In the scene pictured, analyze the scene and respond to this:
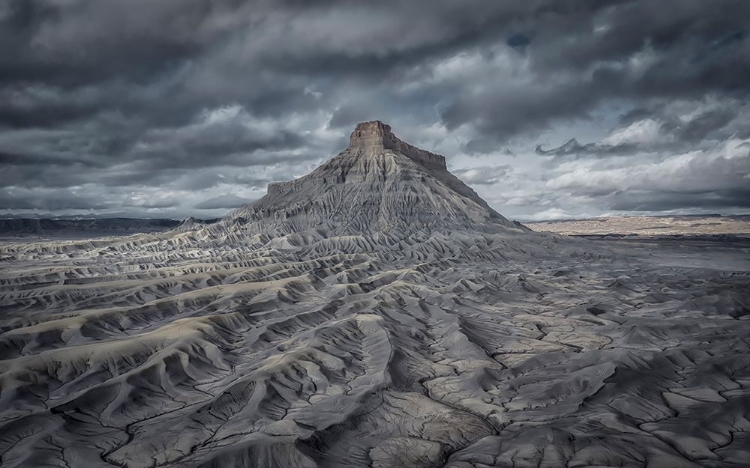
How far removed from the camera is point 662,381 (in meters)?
41.1

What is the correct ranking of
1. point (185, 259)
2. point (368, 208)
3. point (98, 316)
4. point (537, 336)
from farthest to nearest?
point (368, 208)
point (185, 259)
point (98, 316)
point (537, 336)

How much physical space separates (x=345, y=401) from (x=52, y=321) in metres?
50.7

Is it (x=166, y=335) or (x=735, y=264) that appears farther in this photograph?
(x=735, y=264)

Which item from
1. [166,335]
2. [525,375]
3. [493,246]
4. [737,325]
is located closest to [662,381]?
[525,375]

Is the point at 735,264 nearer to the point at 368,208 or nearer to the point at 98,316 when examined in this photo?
the point at 368,208

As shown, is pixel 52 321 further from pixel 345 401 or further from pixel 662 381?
pixel 662 381

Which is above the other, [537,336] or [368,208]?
[368,208]

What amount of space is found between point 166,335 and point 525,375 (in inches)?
1680

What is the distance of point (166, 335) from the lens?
5631 cm

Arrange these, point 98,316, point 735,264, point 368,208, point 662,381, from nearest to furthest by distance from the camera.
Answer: point 662,381, point 98,316, point 735,264, point 368,208

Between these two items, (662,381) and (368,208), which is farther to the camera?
(368,208)

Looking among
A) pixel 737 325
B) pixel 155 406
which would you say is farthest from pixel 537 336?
pixel 155 406

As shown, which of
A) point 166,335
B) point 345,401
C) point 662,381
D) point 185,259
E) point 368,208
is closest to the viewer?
point 345,401

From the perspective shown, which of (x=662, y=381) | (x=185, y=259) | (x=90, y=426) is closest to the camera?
(x=90, y=426)
